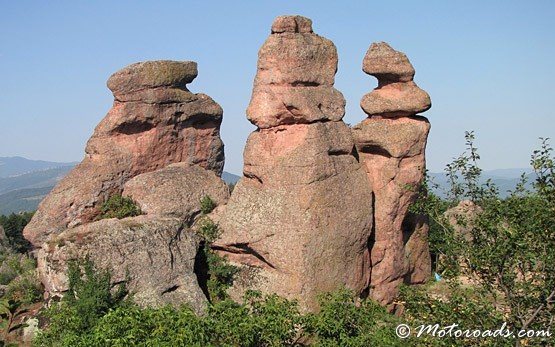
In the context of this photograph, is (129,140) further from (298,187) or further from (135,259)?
(298,187)

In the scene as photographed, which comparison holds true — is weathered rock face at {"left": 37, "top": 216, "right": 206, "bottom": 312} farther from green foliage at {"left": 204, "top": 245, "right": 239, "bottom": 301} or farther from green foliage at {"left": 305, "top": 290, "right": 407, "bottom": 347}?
green foliage at {"left": 305, "top": 290, "right": 407, "bottom": 347}

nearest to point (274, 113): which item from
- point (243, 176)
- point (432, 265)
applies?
point (243, 176)

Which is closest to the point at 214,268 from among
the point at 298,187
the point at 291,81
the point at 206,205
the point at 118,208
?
the point at 206,205

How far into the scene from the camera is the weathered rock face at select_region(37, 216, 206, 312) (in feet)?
74.3

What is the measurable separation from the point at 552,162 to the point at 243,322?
956 cm

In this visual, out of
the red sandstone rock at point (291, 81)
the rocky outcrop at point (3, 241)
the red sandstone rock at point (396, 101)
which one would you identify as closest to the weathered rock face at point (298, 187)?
the red sandstone rock at point (291, 81)

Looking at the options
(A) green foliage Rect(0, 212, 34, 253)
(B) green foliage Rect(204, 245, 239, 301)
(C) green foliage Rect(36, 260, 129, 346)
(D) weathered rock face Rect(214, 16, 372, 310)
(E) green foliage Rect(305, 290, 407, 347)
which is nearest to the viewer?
(E) green foliage Rect(305, 290, 407, 347)

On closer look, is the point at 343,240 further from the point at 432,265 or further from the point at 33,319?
the point at 33,319

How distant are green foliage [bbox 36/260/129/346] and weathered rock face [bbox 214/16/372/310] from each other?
18.0 feet

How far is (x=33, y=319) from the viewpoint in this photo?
24.5m

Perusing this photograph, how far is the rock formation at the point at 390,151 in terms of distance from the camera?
88.4 ft

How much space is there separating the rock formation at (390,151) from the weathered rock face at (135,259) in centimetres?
825

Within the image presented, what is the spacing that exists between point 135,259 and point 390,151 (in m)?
11.5

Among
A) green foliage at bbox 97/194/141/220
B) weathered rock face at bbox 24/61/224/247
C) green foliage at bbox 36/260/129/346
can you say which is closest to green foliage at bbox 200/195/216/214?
green foliage at bbox 97/194/141/220
